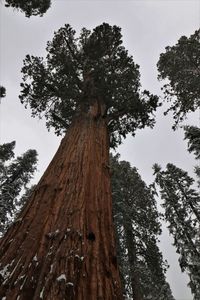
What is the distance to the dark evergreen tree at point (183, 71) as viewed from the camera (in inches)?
588

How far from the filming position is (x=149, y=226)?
1741 cm

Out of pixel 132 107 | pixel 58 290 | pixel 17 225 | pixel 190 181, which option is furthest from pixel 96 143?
pixel 190 181

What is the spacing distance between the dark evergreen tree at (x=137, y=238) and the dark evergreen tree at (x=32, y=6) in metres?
10.8

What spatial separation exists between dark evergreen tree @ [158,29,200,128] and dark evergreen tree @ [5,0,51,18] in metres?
7.17

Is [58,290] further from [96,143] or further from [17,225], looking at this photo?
[96,143]

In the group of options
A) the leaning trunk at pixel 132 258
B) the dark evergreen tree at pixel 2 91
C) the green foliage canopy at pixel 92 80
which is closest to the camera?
the green foliage canopy at pixel 92 80

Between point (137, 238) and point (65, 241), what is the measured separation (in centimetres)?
1487

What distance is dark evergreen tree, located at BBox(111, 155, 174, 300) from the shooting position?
14359mm

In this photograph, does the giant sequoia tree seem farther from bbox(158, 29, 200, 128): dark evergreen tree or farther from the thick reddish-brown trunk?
bbox(158, 29, 200, 128): dark evergreen tree

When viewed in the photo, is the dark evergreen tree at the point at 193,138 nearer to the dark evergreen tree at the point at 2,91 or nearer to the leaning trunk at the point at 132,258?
the leaning trunk at the point at 132,258

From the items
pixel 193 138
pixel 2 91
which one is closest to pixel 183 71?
pixel 193 138

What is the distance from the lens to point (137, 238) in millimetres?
16984

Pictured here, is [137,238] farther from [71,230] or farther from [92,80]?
[71,230]

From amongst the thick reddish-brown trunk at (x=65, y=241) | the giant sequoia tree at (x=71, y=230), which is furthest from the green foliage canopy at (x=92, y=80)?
the thick reddish-brown trunk at (x=65, y=241)
